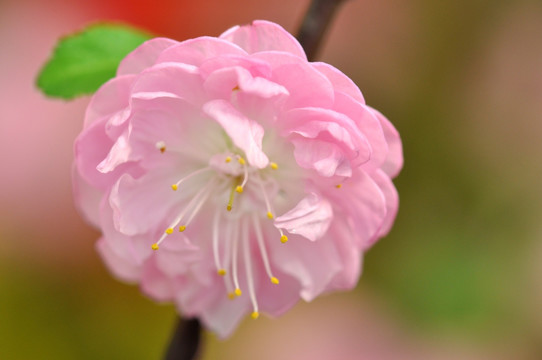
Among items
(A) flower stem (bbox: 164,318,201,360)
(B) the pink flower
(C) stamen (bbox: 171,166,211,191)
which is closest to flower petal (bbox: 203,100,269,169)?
(B) the pink flower

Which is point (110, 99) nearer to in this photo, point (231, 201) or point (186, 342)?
point (231, 201)

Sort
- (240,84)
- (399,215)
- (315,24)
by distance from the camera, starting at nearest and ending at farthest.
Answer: (240,84) < (315,24) < (399,215)

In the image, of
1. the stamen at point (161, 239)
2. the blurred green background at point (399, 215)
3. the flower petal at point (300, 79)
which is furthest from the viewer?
the blurred green background at point (399, 215)

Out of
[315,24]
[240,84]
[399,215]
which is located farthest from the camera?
[399,215]

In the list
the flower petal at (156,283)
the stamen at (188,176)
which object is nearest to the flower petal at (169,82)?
the stamen at (188,176)

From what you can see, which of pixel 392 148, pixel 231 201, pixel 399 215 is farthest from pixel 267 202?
pixel 399 215

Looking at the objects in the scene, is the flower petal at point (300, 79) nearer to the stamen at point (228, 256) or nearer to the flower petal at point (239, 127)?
the flower petal at point (239, 127)
